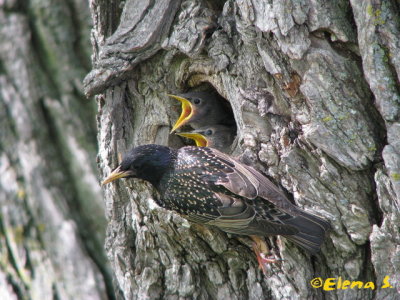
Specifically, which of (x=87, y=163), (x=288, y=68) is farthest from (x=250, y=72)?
(x=87, y=163)

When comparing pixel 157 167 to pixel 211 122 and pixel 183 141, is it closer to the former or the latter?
pixel 183 141

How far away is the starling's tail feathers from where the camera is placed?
331 cm

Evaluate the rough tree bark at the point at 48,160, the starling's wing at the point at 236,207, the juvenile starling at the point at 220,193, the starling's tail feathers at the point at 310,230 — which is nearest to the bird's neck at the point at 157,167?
the juvenile starling at the point at 220,193

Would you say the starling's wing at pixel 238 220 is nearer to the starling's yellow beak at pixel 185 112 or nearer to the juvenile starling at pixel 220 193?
the juvenile starling at pixel 220 193

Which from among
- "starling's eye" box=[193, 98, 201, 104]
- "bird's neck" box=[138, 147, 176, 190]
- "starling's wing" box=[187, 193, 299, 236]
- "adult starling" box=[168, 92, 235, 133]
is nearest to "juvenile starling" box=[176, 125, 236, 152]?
"adult starling" box=[168, 92, 235, 133]

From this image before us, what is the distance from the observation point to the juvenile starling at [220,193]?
3416 millimetres

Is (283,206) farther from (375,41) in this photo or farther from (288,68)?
(375,41)

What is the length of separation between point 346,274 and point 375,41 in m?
1.32

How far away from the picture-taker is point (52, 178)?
18.1 feet

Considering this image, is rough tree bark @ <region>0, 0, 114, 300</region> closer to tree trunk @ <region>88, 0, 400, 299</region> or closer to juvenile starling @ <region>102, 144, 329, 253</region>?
tree trunk @ <region>88, 0, 400, 299</region>

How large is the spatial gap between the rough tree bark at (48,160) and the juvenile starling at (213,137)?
1.37 metres

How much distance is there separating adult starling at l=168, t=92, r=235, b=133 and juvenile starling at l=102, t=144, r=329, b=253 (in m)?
0.50

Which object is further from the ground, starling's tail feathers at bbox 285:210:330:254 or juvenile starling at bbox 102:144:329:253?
juvenile starling at bbox 102:144:329:253

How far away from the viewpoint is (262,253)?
366 centimetres
